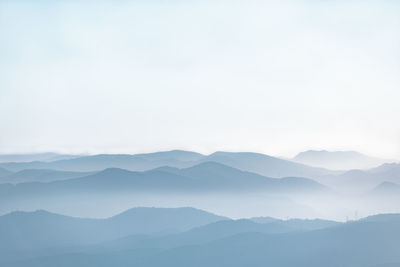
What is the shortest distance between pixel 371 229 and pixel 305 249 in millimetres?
25889

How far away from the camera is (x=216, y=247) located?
19875 cm

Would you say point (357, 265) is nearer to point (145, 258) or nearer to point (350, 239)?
point (350, 239)

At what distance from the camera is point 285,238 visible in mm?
195625

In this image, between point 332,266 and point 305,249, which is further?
point 305,249

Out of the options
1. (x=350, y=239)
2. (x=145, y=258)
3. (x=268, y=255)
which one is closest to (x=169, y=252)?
(x=145, y=258)

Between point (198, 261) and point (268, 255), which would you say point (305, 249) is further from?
point (198, 261)

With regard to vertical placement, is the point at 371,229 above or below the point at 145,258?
above

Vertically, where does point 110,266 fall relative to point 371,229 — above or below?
below

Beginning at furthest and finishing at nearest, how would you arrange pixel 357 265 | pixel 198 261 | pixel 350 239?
pixel 198 261
pixel 350 239
pixel 357 265

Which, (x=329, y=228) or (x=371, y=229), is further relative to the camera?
(x=329, y=228)

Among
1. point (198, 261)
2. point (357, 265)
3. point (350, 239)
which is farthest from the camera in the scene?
point (198, 261)

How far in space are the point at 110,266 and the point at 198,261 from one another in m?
35.4

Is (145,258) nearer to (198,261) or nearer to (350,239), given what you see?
(198,261)

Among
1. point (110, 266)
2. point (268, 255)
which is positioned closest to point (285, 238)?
point (268, 255)
